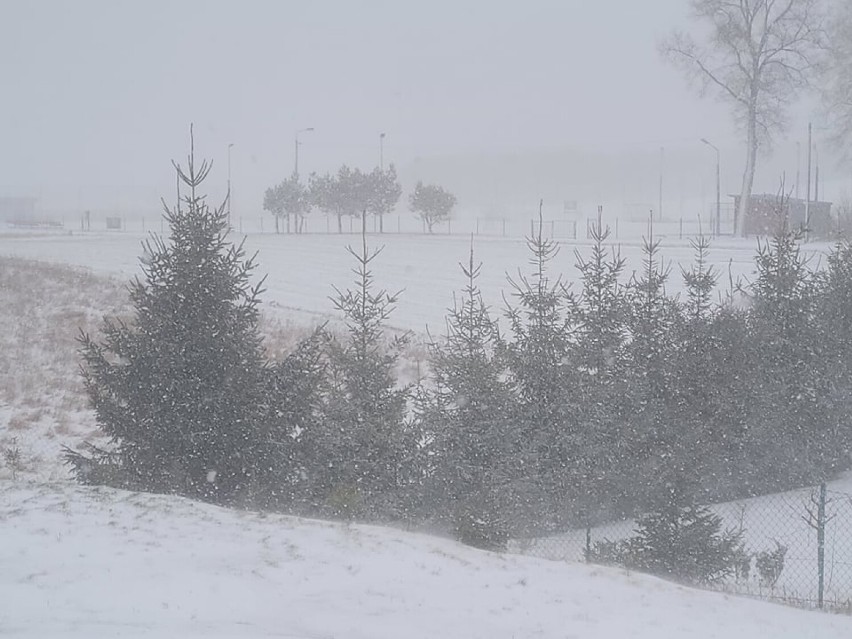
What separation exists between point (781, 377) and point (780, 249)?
84.5 inches

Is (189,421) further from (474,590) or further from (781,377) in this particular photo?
(781,377)

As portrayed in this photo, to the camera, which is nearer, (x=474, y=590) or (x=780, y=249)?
(x=474, y=590)

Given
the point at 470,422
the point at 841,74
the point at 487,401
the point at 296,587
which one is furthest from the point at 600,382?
the point at 841,74

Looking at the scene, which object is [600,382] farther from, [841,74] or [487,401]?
[841,74]

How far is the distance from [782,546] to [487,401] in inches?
152

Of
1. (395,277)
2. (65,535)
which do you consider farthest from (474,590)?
(395,277)

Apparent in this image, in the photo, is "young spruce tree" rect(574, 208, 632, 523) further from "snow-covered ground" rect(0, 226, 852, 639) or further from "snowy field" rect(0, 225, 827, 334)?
"snowy field" rect(0, 225, 827, 334)

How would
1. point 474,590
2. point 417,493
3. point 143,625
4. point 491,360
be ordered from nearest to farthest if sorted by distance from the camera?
point 143,625 < point 474,590 < point 417,493 < point 491,360

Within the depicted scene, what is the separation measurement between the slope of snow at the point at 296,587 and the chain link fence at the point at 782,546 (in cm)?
167

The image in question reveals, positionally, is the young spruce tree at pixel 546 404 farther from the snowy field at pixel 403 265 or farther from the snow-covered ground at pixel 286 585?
the snowy field at pixel 403 265

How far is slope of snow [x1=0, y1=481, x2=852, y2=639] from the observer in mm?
5344

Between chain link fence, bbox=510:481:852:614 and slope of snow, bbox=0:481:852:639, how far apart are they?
1672 millimetres

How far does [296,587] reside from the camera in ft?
19.7

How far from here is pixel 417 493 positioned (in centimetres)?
1103
